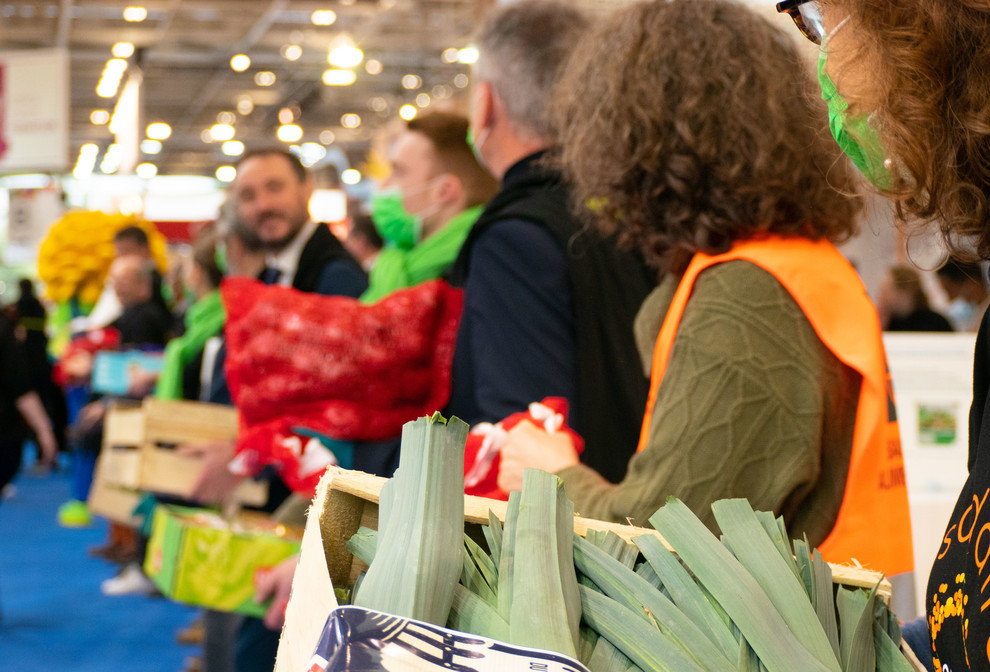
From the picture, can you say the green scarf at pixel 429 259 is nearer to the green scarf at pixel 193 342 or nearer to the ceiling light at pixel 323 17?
the green scarf at pixel 193 342

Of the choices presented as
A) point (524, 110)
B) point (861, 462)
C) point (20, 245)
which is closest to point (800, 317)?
point (861, 462)

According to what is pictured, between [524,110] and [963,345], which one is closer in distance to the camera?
[524,110]

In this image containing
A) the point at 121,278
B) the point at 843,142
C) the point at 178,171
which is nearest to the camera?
the point at 843,142

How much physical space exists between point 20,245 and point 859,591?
12020mm

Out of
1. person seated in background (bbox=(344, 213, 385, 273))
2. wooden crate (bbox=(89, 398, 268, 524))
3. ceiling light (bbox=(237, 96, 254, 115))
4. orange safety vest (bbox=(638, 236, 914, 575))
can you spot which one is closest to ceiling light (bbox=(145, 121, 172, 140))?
ceiling light (bbox=(237, 96, 254, 115))

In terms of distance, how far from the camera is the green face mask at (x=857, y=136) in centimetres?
94

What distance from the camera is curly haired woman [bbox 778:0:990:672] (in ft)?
2.61

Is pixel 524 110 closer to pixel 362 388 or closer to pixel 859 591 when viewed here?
pixel 362 388

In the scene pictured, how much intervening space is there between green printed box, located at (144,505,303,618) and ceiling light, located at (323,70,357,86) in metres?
14.6

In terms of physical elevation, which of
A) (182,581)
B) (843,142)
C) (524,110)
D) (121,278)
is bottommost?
(182,581)

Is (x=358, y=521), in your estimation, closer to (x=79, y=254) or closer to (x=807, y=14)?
(x=807, y=14)

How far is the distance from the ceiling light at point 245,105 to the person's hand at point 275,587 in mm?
17765

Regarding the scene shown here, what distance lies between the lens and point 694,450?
114 centimetres

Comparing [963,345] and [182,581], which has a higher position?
[963,345]
